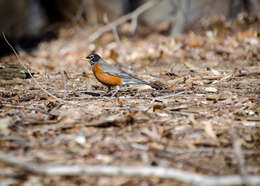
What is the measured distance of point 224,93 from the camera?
4281mm

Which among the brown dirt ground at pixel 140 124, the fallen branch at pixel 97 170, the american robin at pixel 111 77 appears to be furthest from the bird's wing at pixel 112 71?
the fallen branch at pixel 97 170

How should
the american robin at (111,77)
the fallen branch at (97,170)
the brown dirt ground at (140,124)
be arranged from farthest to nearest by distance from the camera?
the american robin at (111,77) < the brown dirt ground at (140,124) < the fallen branch at (97,170)

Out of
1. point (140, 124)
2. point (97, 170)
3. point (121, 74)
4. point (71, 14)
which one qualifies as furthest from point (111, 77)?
point (71, 14)

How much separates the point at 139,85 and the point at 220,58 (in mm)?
2992

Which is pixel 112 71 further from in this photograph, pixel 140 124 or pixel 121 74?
pixel 140 124

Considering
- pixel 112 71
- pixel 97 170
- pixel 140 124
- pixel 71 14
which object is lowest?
pixel 97 170

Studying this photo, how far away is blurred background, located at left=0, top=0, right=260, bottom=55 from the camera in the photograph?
11.7 metres

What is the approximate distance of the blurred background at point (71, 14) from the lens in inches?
460

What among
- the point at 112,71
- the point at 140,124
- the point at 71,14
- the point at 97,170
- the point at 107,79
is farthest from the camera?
the point at 71,14

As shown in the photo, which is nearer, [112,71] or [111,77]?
[111,77]

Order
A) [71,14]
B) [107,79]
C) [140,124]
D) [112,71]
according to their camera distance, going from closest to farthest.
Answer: [140,124] < [107,79] < [112,71] < [71,14]

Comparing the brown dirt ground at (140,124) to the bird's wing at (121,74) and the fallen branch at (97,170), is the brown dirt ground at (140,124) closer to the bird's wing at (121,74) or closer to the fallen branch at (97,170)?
the fallen branch at (97,170)

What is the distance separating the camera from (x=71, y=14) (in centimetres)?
1501

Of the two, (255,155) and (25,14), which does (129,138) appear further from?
(25,14)
